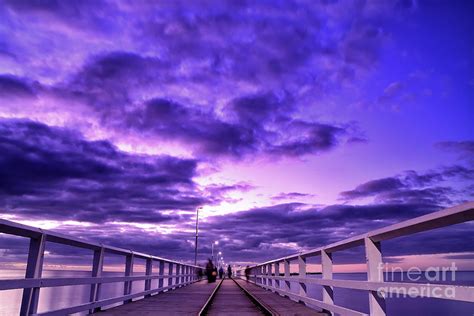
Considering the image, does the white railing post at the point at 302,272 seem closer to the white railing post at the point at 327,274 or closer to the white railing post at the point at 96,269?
the white railing post at the point at 327,274

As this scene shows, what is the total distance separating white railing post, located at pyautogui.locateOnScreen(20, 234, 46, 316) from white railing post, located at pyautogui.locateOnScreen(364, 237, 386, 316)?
13.7 ft

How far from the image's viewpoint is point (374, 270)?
4.98 meters

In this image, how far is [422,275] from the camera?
4.79 m

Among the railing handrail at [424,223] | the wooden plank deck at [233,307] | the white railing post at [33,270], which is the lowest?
the wooden plank deck at [233,307]

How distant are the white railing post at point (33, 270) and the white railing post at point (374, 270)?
4.17m

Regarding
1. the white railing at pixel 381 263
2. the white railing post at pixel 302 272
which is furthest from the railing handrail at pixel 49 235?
the white railing post at pixel 302 272

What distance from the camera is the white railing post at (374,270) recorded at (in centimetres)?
484

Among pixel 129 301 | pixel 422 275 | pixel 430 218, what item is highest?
pixel 430 218

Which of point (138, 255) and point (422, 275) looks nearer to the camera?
point (422, 275)

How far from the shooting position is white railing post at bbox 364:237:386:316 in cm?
484

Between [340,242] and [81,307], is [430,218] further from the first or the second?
[81,307]

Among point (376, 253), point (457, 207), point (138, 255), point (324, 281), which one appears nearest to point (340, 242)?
point (324, 281)

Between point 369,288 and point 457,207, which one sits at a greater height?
point 457,207

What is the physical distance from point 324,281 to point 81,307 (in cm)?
429
